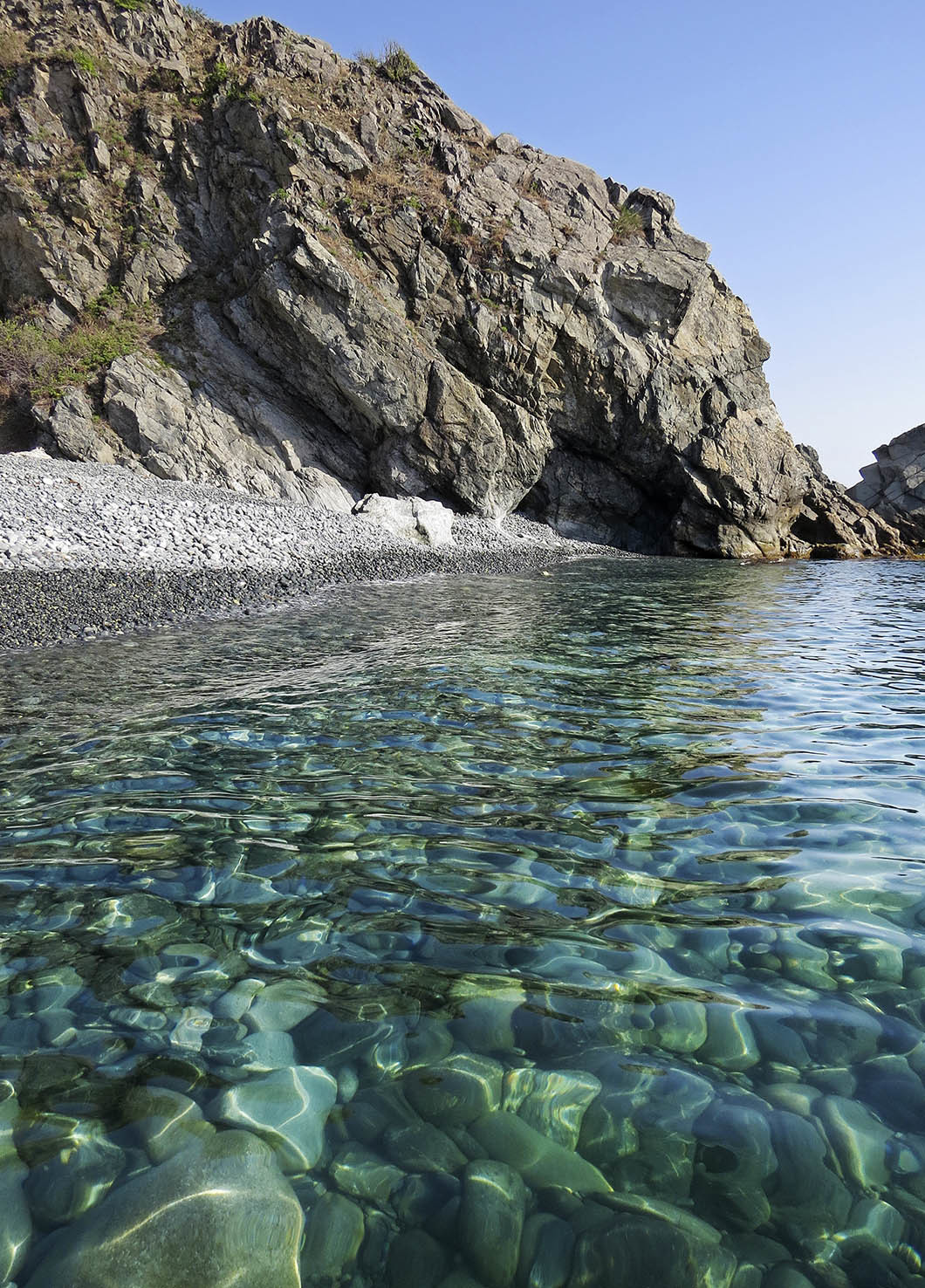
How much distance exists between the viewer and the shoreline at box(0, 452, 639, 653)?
455 inches

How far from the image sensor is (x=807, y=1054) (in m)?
2.40

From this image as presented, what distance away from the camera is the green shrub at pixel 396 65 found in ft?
114

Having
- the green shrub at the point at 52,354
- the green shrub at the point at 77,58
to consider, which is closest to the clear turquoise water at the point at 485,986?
the green shrub at the point at 52,354

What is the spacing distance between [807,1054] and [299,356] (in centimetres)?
3061

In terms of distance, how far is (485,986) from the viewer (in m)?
2.75

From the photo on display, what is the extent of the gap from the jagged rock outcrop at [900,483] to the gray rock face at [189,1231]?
4672 centimetres

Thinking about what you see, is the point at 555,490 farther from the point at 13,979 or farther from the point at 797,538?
the point at 13,979

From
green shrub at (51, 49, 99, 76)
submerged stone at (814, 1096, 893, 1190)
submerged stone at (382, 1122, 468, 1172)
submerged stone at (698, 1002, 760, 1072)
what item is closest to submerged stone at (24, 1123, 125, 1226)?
submerged stone at (382, 1122, 468, 1172)

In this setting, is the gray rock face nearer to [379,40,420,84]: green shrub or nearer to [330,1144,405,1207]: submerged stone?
[330,1144,405,1207]: submerged stone

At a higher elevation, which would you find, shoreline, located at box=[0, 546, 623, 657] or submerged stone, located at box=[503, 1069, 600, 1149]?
shoreline, located at box=[0, 546, 623, 657]

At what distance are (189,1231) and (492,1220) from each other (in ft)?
2.49

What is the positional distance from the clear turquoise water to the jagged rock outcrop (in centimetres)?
4215

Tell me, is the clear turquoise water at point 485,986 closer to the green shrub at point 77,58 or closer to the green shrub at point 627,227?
the green shrub at point 627,227

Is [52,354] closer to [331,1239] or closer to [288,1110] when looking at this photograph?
[288,1110]
